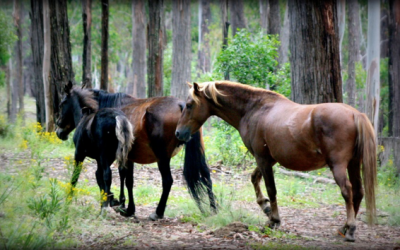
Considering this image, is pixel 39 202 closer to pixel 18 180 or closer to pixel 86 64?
pixel 18 180

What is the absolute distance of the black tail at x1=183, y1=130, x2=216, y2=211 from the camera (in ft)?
22.9

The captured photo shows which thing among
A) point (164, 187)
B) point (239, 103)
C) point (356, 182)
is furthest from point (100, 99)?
point (356, 182)

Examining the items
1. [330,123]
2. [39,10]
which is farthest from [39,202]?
[39,10]

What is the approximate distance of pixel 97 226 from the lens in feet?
18.8

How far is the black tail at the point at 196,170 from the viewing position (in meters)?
6.97

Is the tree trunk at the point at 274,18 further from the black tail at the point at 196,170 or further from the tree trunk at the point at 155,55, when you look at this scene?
the black tail at the point at 196,170

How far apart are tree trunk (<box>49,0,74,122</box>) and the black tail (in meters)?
8.13

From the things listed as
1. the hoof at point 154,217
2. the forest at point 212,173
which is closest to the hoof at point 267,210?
the forest at point 212,173

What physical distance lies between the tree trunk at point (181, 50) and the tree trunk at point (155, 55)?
3432 mm

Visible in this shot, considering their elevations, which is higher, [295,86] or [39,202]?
[295,86]

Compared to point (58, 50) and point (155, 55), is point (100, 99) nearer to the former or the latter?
point (58, 50)

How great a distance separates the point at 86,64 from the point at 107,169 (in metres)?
11.2

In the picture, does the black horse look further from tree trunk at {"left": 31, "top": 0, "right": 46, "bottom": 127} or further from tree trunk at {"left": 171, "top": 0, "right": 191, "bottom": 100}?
tree trunk at {"left": 171, "top": 0, "right": 191, "bottom": 100}

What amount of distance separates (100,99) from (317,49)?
4.72 meters
